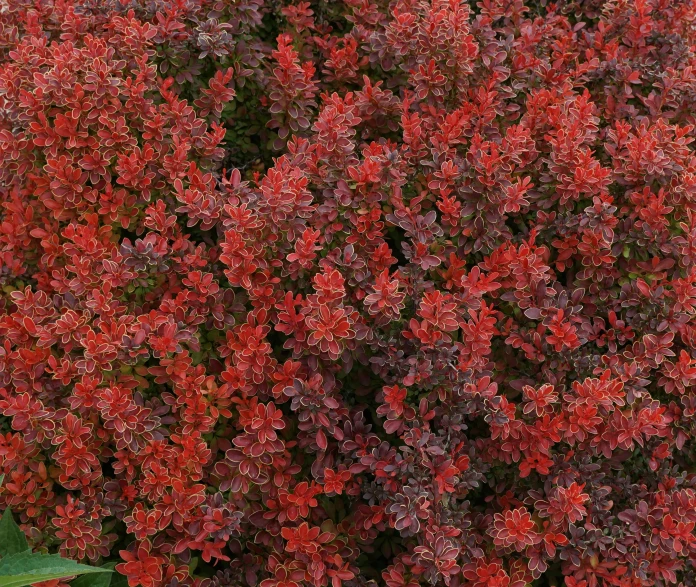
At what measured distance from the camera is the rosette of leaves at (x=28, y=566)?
1905 millimetres

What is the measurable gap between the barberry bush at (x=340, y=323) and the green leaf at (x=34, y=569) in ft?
0.60

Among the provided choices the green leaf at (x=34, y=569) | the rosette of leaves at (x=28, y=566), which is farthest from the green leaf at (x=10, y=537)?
the green leaf at (x=34, y=569)

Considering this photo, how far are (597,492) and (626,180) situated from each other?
112 cm

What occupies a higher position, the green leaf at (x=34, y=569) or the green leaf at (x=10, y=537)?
the green leaf at (x=34, y=569)

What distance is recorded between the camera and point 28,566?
82.1 inches

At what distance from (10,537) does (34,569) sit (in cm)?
31

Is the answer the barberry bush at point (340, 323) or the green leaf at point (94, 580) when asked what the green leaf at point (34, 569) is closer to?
the barberry bush at point (340, 323)

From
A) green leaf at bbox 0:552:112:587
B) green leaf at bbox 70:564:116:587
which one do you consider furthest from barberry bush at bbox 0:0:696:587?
green leaf at bbox 0:552:112:587

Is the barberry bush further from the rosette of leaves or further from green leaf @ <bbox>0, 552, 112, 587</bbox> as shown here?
green leaf @ <bbox>0, 552, 112, 587</bbox>

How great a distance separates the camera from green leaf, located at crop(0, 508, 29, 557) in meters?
2.29

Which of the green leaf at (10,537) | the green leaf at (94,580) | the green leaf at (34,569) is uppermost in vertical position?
the green leaf at (34,569)

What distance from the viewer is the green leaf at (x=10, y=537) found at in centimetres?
229

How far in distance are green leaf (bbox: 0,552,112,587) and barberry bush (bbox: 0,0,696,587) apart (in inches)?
7.2

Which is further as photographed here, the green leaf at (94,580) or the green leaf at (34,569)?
the green leaf at (94,580)
